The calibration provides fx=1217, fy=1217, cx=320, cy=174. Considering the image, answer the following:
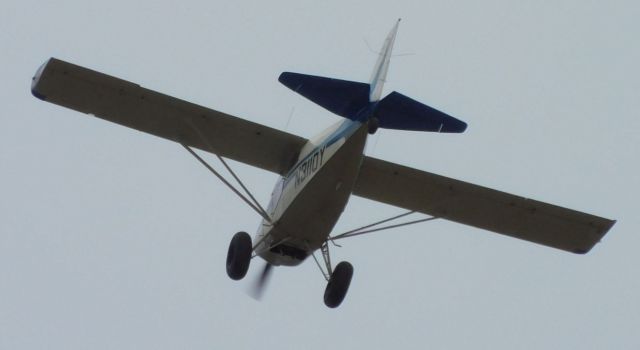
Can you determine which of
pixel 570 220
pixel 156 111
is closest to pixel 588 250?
pixel 570 220

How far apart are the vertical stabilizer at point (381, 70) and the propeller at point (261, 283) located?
385 cm

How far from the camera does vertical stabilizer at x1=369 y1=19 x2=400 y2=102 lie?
1617 centimetres

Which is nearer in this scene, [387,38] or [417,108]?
[417,108]

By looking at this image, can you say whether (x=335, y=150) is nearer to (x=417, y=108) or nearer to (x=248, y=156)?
(x=417, y=108)

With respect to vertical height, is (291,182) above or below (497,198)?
below

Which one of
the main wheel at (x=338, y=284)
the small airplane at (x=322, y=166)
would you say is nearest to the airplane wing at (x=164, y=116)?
the small airplane at (x=322, y=166)

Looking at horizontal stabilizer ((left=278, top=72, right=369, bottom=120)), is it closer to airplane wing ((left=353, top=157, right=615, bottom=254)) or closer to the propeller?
airplane wing ((left=353, top=157, right=615, bottom=254))

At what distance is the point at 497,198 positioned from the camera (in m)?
19.1

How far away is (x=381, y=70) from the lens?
16438mm

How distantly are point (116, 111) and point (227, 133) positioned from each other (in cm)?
167

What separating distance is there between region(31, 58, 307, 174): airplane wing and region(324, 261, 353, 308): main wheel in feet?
5.97

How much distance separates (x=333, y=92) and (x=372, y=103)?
0.55 m

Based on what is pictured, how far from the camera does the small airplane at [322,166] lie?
16.1 meters

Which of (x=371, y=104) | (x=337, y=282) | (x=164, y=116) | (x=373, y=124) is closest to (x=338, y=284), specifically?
(x=337, y=282)
